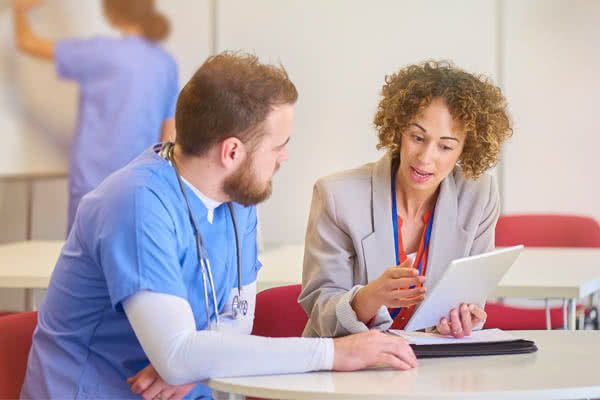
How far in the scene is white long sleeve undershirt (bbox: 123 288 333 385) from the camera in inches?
49.5

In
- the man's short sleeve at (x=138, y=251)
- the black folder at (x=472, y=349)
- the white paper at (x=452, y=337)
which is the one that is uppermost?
the man's short sleeve at (x=138, y=251)

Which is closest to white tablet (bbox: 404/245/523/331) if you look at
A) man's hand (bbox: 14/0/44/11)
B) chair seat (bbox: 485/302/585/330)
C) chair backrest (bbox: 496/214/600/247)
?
chair seat (bbox: 485/302/585/330)

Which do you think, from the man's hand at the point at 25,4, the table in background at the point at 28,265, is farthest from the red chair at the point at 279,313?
the man's hand at the point at 25,4

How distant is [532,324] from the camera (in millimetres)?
2869

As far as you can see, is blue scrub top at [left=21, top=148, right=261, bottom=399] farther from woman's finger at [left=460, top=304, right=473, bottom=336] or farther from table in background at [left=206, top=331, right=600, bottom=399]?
woman's finger at [left=460, top=304, right=473, bottom=336]

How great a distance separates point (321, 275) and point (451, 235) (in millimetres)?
333

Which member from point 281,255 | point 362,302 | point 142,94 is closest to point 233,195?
point 362,302

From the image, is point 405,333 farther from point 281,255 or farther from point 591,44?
point 591,44

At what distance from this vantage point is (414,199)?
1.96 meters

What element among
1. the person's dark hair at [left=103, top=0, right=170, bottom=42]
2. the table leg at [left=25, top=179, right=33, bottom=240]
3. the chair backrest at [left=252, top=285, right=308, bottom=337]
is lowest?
the table leg at [left=25, top=179, right=33, bottom=240]

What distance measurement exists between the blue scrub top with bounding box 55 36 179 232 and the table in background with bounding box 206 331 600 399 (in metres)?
2.44

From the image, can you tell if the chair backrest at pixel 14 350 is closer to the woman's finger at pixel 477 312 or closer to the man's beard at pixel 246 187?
the man's beard at pixel 246 187

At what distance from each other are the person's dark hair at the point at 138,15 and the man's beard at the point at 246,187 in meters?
2.56

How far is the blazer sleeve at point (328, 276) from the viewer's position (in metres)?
1.72
